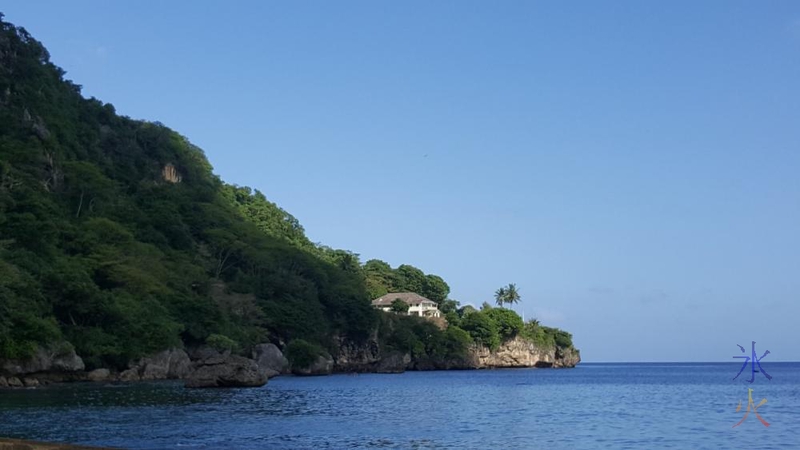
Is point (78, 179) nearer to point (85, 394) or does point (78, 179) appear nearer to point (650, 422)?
point (85, 394)

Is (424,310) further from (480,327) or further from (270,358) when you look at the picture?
(270,358)

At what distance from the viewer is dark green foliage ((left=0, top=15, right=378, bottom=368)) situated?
59.9m

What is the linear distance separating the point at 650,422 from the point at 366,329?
75198mm

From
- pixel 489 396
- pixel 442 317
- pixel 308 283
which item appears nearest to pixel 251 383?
pixel 489 396

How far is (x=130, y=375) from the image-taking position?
6394 cm

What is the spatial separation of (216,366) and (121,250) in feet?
72.9

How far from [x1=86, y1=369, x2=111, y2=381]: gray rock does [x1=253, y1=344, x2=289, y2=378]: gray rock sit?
910 inches

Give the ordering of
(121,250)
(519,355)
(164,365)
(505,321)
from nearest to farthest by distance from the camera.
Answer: (164,365), (121,250), (505,321), (519,355)

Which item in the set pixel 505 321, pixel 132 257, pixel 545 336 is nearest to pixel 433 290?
pixel 545 336

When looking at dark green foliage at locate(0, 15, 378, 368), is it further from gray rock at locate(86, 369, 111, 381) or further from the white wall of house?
the white wall of house

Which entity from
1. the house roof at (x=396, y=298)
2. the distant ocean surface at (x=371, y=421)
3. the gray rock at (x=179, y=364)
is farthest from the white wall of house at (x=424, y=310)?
the distant ocean surface at (x=371, y=421)

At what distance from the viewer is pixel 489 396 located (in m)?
56.7

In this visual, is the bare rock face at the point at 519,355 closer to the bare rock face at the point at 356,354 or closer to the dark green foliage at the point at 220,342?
the bare rock face at the point at 356,354

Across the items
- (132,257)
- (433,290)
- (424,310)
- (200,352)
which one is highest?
(433,290)
